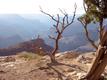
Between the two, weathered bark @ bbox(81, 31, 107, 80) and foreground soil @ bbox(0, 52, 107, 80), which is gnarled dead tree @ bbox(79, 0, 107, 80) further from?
foreground soil @ bbox(0, 52, 107, 80)

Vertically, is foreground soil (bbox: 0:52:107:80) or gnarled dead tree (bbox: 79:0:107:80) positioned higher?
gnarled dead tree (bbox: 79:0:107:80)

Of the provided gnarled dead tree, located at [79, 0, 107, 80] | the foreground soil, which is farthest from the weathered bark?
the foreground soil

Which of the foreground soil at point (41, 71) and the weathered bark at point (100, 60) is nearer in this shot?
the weathered bark at point (100, 60)

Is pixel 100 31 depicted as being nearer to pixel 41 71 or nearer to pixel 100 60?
pixel 41 71

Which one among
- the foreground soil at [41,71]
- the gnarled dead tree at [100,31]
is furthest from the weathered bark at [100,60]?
the foreground soil at [41,71]

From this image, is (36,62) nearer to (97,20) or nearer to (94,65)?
(97,20)

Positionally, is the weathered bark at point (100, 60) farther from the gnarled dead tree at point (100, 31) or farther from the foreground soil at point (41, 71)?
the foreground soil at point (41, 71)

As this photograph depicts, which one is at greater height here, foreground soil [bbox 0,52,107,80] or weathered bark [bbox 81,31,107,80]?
weathered bark [bbox 81,31,107,80]

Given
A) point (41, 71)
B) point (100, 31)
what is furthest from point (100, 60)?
point (100, 31)

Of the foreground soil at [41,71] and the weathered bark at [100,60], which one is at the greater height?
the weathered bark at [100,60]

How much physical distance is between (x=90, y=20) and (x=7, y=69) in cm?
947

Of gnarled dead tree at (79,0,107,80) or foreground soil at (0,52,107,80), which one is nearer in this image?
gnarled dead tree at (79,0,107,80)

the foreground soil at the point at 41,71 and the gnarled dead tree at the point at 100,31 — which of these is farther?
the foreground soil at the point at 41,71

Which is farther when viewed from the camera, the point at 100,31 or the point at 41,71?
the point at 100,31
